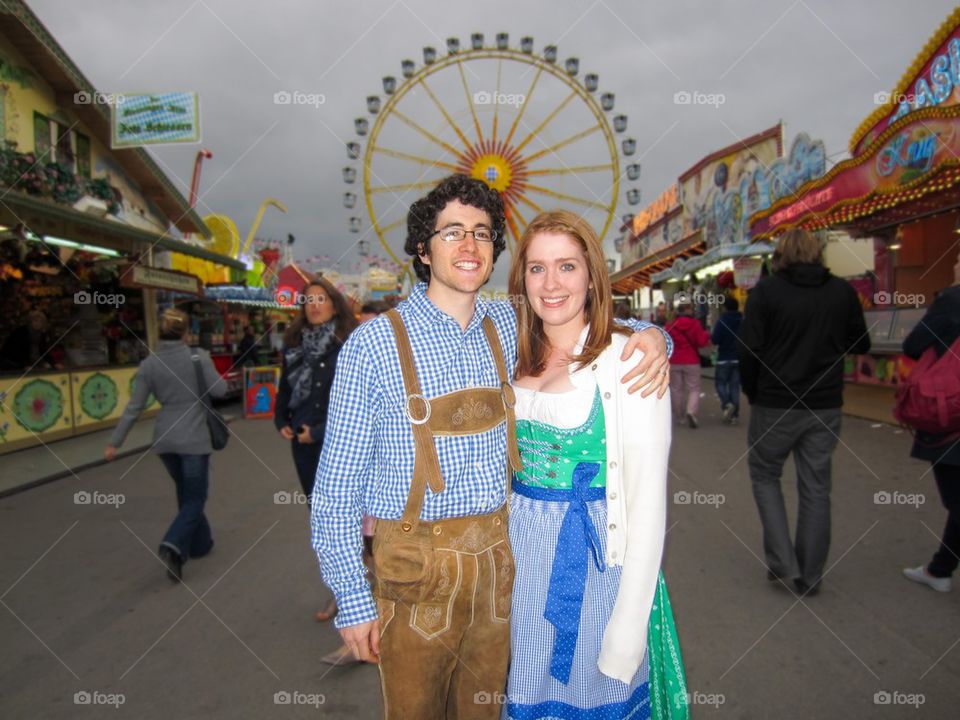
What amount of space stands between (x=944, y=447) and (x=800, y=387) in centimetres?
72

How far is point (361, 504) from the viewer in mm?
1617

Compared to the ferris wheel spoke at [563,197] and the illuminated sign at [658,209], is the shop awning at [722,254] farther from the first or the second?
the illuminated sign at [658,209]

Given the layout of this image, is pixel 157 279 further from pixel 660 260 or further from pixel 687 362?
pixel 660 260

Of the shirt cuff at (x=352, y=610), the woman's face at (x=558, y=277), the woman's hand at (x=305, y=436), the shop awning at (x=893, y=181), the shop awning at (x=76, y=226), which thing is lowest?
the shirt cuff at (x=352, y=610)

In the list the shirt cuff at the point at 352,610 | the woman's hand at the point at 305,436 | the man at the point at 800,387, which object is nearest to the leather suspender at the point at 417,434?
the shirt cuff at the point at 352,610

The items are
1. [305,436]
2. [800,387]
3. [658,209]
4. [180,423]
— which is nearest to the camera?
[800,387]

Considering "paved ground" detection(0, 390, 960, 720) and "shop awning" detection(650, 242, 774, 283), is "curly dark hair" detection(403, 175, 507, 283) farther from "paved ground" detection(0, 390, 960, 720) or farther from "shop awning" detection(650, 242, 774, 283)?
"shop awning" detection(650, 242, 774, 283)

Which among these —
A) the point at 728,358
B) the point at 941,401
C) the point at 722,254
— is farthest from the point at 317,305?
the point at 722,254

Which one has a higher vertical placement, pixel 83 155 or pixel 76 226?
pixel 83 155

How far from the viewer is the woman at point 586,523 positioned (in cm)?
150

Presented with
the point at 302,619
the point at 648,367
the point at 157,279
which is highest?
the point at 157,279

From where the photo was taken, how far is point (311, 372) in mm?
3703

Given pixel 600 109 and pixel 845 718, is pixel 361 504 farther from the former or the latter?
pixel 600 109

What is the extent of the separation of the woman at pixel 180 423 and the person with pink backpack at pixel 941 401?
4176 mm
